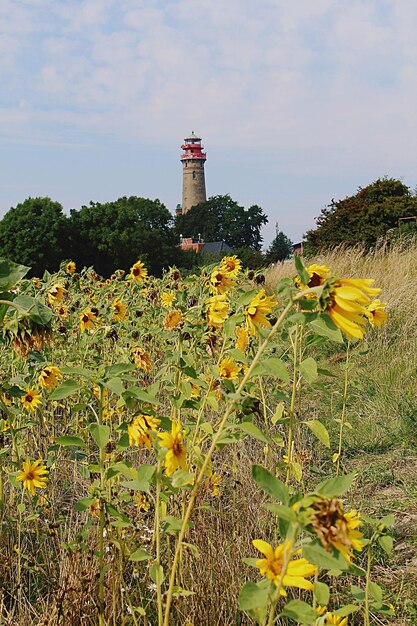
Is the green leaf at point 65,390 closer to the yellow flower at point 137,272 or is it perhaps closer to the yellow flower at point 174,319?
the yellow flower at point 174,319

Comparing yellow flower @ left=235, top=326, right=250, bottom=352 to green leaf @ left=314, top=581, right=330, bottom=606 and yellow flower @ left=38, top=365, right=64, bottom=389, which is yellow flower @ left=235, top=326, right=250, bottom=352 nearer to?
yellow flower @ left=38, top=365, right=64, bottom=389

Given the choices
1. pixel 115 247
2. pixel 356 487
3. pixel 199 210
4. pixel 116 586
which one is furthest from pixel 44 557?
pixel 199 210

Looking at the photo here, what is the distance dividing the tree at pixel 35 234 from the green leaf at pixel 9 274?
27331mm

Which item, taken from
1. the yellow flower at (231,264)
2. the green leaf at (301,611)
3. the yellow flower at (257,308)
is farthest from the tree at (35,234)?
the green leaf at (301,611)

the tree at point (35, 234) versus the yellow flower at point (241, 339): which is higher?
the tree at point (35, 234)

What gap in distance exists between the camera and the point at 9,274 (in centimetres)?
135

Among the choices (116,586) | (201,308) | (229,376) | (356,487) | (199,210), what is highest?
(199,210)

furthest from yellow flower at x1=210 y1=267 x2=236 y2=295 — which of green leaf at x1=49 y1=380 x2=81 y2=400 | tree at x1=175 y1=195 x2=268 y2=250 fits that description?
tree at x1=175 y1=195 x2=268 y2=250

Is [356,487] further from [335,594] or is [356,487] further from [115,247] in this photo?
[115,247]

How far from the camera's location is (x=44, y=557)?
6.59 ft

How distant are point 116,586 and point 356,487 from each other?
4.97 ft

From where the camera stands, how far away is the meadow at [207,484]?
107cm

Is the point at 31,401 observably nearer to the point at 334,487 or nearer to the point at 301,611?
the point at 301,611

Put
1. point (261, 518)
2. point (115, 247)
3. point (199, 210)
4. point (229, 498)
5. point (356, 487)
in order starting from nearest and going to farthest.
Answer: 1. point (261, 518)
2. point (229, 498)
3. point (356, 487)
4. point (115, 247)
5. point (199, 210)
